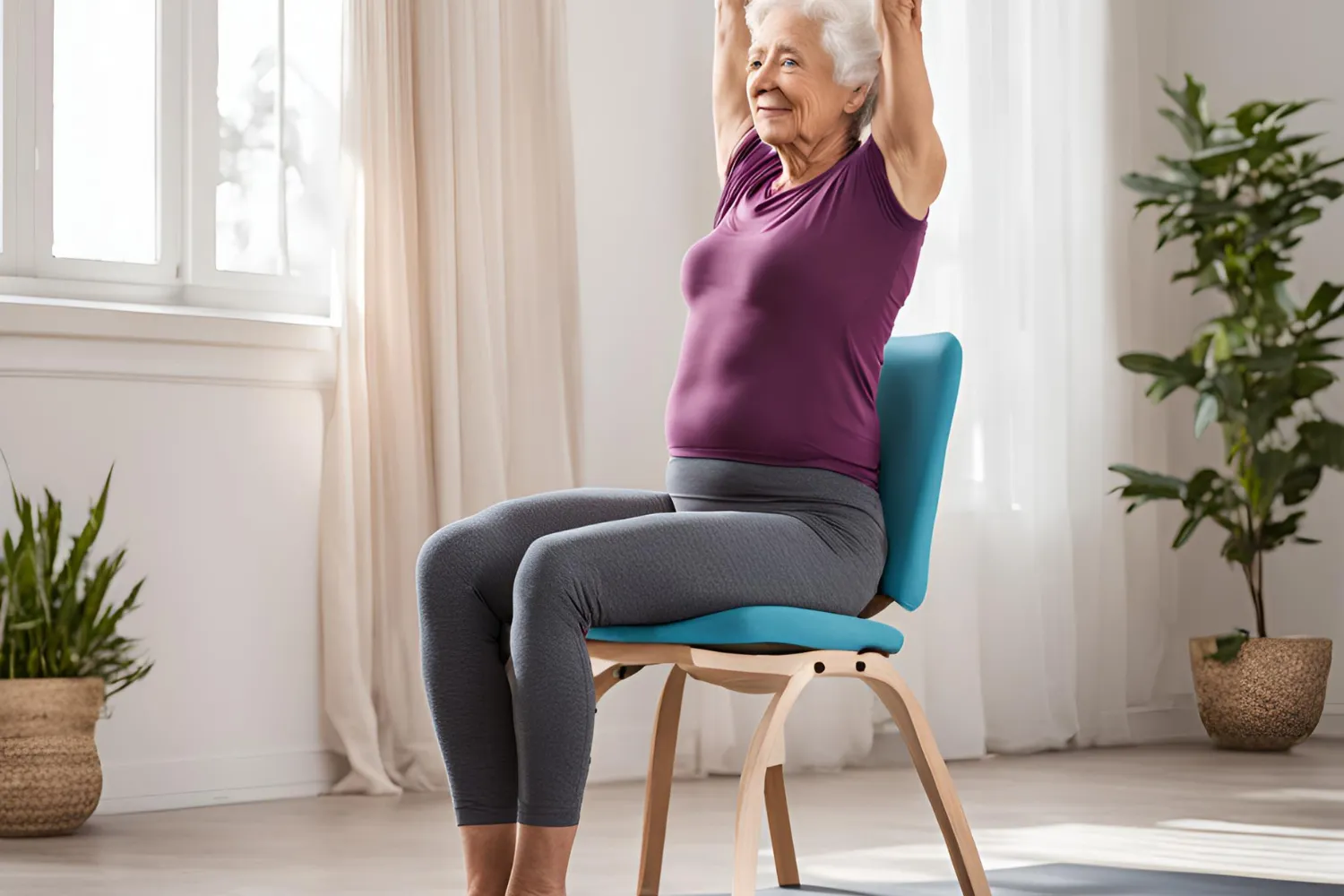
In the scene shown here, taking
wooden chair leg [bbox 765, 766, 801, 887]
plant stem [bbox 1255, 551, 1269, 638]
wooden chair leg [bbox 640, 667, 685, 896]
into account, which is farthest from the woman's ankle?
plant stem [bbox 1255, 551, 1269, 638]

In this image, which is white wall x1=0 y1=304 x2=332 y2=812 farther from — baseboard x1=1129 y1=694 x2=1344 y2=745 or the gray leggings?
baseboard x1=1129 y1=694 x2=1344 y2=745

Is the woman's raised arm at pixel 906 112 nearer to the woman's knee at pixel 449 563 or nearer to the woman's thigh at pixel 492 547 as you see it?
→ the woman's thigh at pixel 492 547

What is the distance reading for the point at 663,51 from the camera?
12.0 ft

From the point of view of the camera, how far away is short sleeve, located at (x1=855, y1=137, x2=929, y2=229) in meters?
1.73

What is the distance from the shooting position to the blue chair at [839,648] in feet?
5.30

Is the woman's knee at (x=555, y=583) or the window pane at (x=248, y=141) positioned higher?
the window pane at (x=248, y=141)

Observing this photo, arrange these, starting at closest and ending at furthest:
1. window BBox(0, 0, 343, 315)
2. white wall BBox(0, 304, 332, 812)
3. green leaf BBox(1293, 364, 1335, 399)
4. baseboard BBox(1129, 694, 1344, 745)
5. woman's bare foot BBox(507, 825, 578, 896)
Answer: woman's bare foot BBox(507, 825, 578, 896) < white wall BBox(0, 304, 332, 812) < window BBox(0, 0, 343, 315) < green leaf BBox(1293, 364, 1335, 399) < baseboard BBox(1129, 694, 1344, 745)

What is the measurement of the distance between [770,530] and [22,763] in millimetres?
1564

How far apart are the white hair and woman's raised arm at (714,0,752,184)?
0.24 m

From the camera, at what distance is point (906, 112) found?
5.61 ft

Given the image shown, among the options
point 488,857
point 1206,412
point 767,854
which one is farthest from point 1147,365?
point 488,857

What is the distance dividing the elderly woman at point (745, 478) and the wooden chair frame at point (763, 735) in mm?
62

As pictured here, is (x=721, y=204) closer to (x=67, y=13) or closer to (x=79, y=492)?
(x=79, y=492)

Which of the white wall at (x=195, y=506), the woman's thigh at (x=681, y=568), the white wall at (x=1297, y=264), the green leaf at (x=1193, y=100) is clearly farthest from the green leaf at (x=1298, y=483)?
the woman's thigh at (x=681, y=568)
